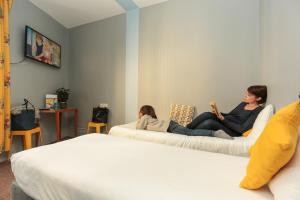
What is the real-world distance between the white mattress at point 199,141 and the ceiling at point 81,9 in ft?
7.29

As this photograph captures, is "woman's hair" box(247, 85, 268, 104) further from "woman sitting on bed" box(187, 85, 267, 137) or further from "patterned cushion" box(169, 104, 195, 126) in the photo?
"patterned cushion" box(169, 104, 195, 126)

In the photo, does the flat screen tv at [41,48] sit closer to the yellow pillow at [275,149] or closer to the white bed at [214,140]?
the white bed at [214,140]

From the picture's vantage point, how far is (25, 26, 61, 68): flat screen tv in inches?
108

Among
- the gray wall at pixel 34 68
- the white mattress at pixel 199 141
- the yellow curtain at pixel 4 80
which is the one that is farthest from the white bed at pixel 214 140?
the gray wall at pixel 34 68

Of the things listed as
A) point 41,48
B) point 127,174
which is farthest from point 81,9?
point 127,174

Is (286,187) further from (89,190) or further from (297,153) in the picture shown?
(89,190)

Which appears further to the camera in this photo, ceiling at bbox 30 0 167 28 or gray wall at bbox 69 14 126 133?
gray wall at bbox 69 14 126 133

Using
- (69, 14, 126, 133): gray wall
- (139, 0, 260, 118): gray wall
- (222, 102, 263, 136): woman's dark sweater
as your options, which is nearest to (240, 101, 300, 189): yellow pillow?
(222, 102, 263, 136): woman's dark sweater

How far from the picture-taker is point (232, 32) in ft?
8.35

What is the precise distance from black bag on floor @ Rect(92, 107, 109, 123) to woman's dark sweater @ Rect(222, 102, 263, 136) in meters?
2.15

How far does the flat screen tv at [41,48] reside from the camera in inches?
108

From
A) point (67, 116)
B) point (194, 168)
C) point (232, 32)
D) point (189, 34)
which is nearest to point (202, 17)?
point (189, 34)

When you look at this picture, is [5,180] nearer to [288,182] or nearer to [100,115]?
[100,115]

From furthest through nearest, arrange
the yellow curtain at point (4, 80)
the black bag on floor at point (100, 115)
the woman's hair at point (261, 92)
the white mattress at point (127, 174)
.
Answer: the black bag on floor at point (100, 115), the yellow curtain at point (4, 80), the woman's hair at point (261, 92), the white mattress at point (127, 174)
